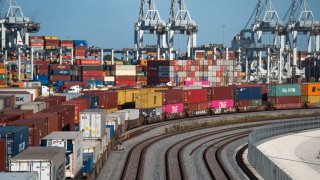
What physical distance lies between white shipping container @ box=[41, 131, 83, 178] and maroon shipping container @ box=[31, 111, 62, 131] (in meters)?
3.61

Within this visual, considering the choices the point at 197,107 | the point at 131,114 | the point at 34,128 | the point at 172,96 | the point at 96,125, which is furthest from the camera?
the point at 197,107

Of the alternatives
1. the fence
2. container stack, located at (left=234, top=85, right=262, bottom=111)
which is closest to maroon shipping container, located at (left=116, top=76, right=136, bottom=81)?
container stack, located at (left=234, top=85, right=262, bottom=111)

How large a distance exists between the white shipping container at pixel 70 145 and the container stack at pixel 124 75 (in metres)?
73.7

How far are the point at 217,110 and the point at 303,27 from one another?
67.4m

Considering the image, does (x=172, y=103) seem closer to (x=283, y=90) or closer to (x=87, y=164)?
(x=283, y=90)

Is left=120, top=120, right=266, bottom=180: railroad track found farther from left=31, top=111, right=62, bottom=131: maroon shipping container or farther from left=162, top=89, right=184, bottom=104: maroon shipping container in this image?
left=162, top=89, right=184, bottom=104: maroon shipping container

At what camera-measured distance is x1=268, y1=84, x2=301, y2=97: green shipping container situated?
83688 mm

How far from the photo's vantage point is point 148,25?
12731cm

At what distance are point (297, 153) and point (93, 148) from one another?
2007cm

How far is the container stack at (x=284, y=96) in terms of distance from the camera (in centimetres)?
8394

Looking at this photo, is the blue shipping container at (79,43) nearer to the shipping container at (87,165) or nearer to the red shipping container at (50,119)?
the red shipping container at (50,119)

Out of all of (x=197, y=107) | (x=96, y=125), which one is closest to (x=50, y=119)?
(x=96, y=125)

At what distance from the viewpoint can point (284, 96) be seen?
85.8 metres

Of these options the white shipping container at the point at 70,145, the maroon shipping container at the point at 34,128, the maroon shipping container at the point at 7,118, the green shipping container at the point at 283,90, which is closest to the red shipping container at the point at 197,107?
the green shipping container at the point at 283,90
